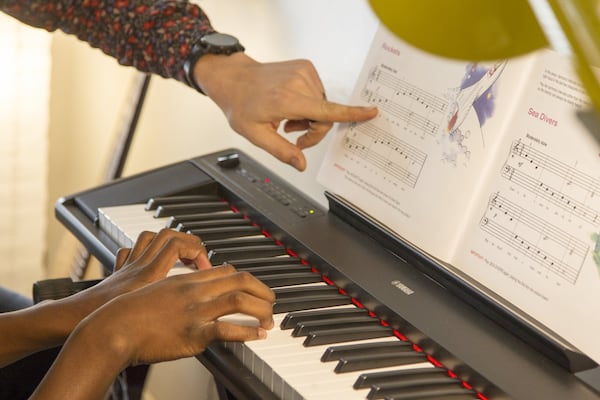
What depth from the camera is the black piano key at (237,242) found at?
5.09ft

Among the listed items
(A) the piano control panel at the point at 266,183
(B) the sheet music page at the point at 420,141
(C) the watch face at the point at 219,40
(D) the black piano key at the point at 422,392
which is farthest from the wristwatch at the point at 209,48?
(D) the black piano key at the point at 422,392

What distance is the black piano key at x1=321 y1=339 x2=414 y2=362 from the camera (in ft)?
4.05

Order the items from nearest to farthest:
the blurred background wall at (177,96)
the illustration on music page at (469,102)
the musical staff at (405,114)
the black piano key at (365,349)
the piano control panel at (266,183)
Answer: the black piano key at (365,349) < the illustration on music page at (469,102) < the musical staff at (405,114) < the piano control panel at (266,183) < the blurred background wall at (177,96)

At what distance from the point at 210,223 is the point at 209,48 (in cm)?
35

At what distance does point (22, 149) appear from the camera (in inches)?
106

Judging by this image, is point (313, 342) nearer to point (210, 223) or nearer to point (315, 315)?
point (315, 315)

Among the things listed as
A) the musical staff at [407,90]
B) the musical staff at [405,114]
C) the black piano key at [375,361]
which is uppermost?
the musical staff at [407,90]

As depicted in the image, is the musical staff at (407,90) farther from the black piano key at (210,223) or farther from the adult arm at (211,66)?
the black piano key at (210,223)

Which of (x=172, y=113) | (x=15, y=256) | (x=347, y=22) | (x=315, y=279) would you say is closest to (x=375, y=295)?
(x=315, y=279)

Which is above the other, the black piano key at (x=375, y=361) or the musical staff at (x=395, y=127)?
the musical staff at (x=395, y=127)

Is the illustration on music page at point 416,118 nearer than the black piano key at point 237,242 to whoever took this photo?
Yes

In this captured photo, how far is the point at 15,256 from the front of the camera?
9.21 ft

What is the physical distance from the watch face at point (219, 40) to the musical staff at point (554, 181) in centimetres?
65

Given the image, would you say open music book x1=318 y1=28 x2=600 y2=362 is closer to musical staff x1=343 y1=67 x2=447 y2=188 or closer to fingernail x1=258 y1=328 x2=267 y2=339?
musical staff x1=343 y1=67 x2=447 y2=188
